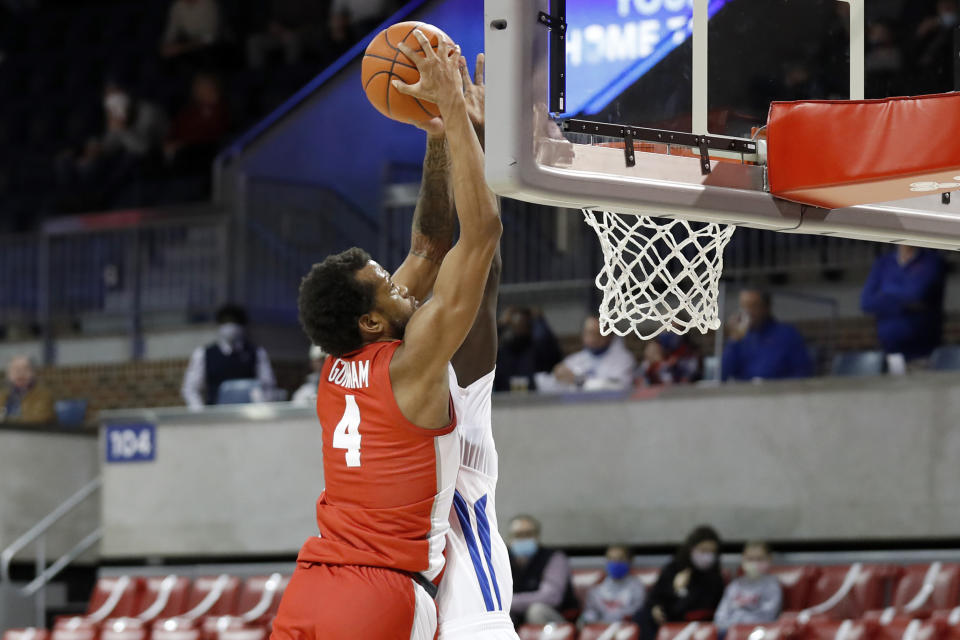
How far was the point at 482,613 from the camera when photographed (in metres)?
3.98

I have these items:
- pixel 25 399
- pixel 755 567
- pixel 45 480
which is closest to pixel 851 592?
pixel 755 567

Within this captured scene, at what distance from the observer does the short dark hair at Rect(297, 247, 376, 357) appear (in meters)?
3.87

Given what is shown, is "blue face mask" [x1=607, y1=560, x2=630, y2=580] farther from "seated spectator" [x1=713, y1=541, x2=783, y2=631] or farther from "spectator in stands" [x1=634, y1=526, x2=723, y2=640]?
"seated spectator" [x1=713, y1=541, x2=783, y2=631]

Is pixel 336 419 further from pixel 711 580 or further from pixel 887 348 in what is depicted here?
pixel 887 348

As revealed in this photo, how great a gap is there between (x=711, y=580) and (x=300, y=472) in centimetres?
363

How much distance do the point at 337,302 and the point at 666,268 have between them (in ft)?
3.38

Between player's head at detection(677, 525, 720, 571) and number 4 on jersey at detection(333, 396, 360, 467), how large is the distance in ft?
16.6

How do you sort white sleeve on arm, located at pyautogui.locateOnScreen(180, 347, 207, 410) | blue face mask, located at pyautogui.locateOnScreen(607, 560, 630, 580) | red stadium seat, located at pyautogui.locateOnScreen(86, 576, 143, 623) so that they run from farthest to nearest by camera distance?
white sleeve on arm, located at pyautogui.locateOnScreen(180, 347, 207, 410)
red stadium seat, located at pyautogui.locateOnScreen(86, 576, 143, 623)
blue face mask, located at pyautogui.locateOnScreen(607, 560, 630, 580)

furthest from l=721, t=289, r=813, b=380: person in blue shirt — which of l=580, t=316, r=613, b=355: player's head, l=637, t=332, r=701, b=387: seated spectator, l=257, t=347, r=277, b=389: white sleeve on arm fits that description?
l=257, t=347, r=277, b=389: white sleeve on arm

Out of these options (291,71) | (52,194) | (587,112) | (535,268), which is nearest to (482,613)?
(587,112)

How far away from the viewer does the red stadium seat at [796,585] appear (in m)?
8.42

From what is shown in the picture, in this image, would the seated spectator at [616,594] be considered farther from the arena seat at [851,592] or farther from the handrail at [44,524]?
the handrail at [44,524]

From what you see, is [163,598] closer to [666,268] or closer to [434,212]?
[434,212]

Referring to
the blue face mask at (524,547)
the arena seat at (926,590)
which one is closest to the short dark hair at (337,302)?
the arena seat at (926,590)
